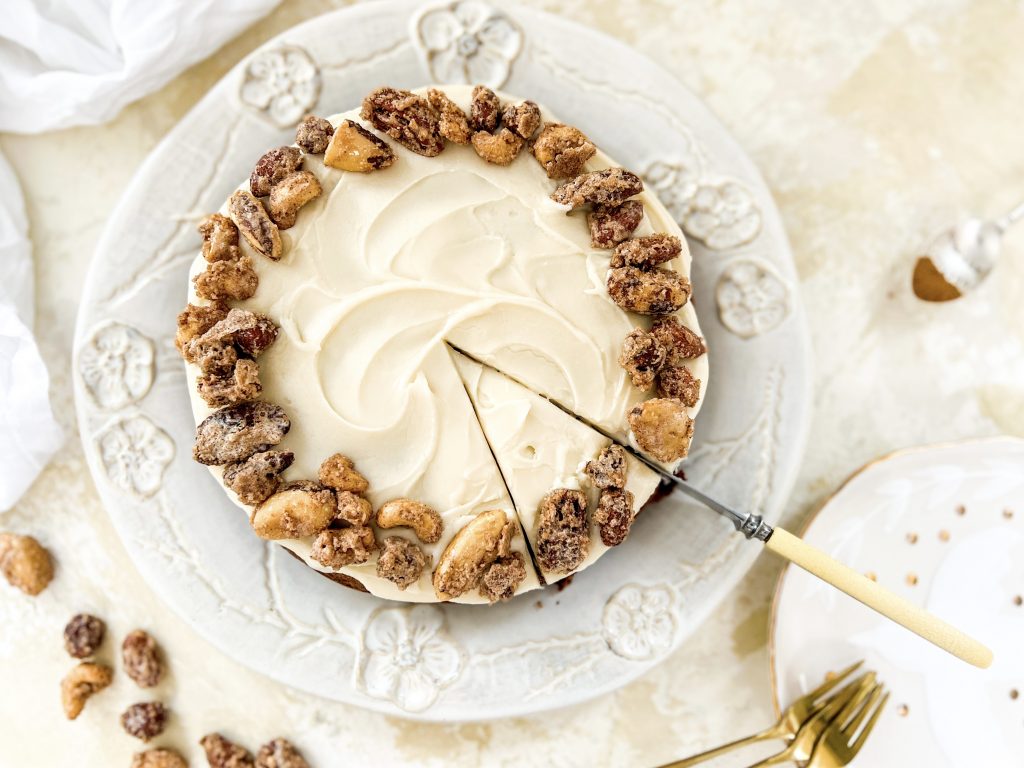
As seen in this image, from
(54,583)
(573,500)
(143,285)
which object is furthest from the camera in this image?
(54,583)

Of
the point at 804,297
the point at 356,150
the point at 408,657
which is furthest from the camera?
the point at 804,297

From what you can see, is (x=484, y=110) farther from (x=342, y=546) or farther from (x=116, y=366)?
(x=116, y=366)

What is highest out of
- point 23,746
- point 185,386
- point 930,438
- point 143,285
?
point 930,438

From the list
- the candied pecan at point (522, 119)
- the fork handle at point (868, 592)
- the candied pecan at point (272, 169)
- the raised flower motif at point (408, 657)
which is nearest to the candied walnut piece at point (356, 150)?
the candied pecan at point (272, 169)

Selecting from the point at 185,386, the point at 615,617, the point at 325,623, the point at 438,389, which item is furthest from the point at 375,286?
the point at 615,617

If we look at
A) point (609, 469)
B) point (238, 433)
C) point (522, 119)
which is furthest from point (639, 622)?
point (522, 119)

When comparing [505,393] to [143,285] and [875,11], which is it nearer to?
[143,285]

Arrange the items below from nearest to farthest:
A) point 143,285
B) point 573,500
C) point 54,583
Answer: point 573,500, point 143,285, point 54,583

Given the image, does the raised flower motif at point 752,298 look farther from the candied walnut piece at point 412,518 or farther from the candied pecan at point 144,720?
the candied pecan at point 144,720
